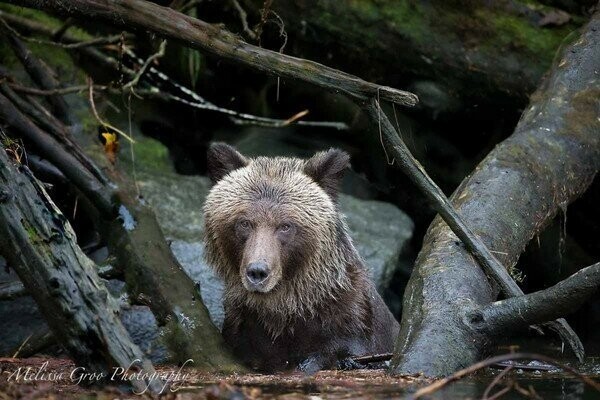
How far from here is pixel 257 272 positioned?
322 inches

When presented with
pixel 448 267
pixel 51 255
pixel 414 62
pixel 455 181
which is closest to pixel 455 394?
pixel 448 267

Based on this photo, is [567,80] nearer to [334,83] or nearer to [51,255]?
[334,83]

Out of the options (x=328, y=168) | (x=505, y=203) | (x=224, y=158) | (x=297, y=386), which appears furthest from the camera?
(x=224, y=158)

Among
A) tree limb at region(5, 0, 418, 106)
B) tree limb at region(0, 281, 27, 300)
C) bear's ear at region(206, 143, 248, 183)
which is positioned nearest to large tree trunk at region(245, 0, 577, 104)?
bear's ear at region(206, 143, 248, 183)

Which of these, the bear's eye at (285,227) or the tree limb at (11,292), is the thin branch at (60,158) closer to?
the tree limb at (11,292)

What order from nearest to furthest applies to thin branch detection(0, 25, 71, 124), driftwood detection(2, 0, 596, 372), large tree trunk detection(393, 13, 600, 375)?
driftwood detection(2, 0, 596, 372) → large tree trunk detection(393, 13, 600, 375) → thin branch detection(0, 25, 71, 124)

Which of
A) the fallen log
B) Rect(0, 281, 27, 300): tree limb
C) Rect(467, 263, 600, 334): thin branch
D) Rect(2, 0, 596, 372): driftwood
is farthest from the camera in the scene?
Rect(0, 281, 27, 300): tree limb

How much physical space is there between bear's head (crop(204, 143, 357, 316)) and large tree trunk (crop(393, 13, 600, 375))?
0.94 metres

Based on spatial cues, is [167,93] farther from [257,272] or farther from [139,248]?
[257,272]

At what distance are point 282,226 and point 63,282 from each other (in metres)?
3.51

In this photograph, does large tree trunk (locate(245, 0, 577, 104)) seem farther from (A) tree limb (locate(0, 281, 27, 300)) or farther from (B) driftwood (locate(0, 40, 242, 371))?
(A) tree limb (locate(0, 281, 27, 300))

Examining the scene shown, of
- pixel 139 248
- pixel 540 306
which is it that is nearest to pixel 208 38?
pixel 139 248

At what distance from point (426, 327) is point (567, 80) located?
3.95 m

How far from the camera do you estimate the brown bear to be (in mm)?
8797
